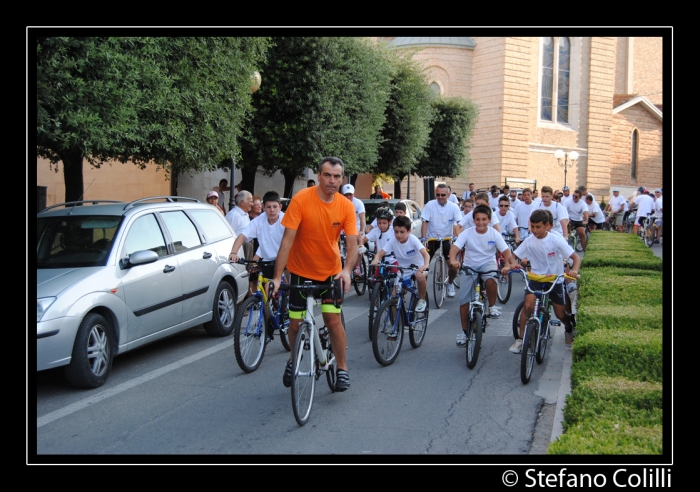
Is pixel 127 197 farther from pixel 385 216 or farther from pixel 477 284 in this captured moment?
pixel 477 284

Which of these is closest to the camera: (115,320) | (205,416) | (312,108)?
(205,416)

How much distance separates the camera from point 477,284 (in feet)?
27.9

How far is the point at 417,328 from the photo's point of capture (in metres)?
8.75

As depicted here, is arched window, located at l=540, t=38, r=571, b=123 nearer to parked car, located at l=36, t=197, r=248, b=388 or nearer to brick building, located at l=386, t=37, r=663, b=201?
brick building, located at l=386, t=37, r=663, b=201

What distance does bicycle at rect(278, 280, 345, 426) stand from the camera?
5.56 meters

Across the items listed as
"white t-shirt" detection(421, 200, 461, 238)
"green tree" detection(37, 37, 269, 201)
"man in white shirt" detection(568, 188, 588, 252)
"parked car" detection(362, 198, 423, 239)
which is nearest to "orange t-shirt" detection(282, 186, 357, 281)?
"green tree" detection(37, 37, 269, 201)

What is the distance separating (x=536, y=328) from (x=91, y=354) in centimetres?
408

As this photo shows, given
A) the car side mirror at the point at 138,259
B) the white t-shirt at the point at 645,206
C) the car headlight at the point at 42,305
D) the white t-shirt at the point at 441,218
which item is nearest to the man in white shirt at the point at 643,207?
the white t-shirt at the point at 645,206

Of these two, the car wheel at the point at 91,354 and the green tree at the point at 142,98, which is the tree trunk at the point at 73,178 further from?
the car wheel at the point at 91,354

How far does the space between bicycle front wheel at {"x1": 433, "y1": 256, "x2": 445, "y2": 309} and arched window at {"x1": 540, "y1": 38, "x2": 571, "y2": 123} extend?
42420 millimetres

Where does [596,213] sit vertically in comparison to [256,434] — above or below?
above

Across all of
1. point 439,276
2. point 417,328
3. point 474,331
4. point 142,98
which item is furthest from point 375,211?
point 474,331
